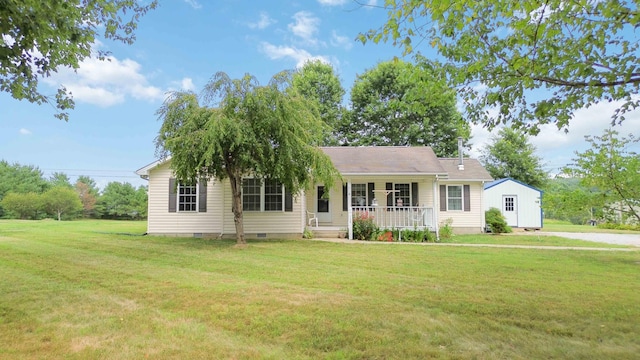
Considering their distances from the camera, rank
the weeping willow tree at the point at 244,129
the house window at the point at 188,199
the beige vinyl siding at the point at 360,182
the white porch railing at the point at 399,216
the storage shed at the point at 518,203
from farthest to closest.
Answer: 1. the storage shed at the point at 518,203
2. the beige vinyl siding at the point at 360,182
3. the house window at the point at 188,199
4. the white porch railing at the point at 399,216
5. the weeping willow tree at the point at 244,129

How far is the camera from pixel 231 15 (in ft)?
41.7

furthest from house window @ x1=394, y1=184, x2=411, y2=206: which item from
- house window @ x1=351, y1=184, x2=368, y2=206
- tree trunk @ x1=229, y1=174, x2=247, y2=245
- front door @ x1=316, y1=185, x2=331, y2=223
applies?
tree trunk @ x1=229, y1=174, x2=247, y2=245

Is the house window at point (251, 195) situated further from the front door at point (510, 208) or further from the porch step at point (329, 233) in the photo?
the front door at point (510, 208)

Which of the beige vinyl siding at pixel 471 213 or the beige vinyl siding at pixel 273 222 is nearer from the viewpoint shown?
the beige vinyl siding at pixel 273 222

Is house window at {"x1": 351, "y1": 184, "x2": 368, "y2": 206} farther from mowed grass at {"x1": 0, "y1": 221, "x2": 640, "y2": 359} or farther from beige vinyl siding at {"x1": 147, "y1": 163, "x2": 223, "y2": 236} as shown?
mowed grass at {"x1": 0, "y1": 221, "x2": 640, "y2": 359}

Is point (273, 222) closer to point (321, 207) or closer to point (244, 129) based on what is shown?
point (321, 207)

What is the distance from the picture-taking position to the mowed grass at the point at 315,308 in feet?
11.0

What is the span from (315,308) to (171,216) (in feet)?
36.8

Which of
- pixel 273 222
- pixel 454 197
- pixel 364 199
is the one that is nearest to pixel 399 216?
pixel 364 199

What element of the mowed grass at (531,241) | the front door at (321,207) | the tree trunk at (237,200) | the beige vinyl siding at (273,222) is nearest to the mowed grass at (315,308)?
the tree trunk at (237,200)

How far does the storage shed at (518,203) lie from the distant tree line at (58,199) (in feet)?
102

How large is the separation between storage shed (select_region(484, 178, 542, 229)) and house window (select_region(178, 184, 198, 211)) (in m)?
15.6

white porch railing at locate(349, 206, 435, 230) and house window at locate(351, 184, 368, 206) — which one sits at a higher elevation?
house window at locate(351, 184, 368, 206)

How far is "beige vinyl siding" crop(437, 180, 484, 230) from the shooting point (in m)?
17.0
